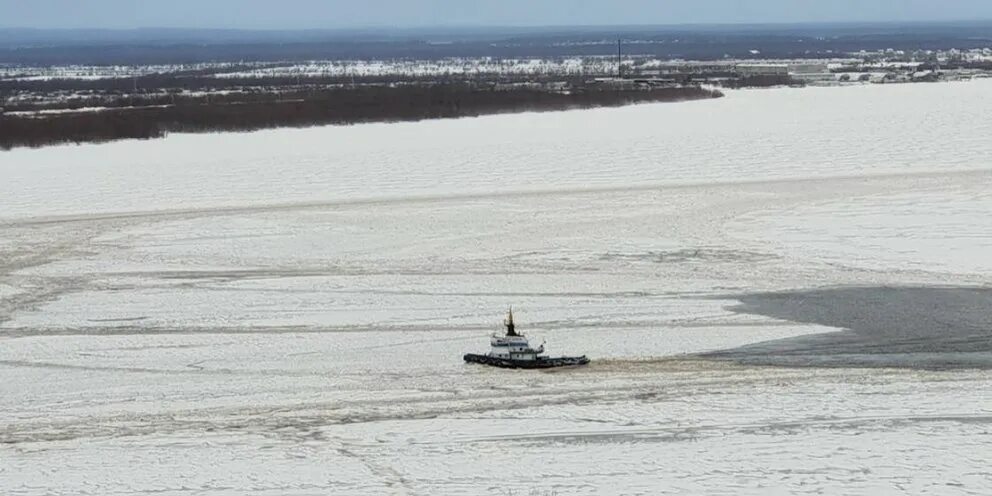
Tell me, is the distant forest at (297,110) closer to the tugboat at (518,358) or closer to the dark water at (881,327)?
the dark water at (881,327)

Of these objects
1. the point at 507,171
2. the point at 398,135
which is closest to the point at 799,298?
the point at 507,171

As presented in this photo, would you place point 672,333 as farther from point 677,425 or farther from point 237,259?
point 237,259

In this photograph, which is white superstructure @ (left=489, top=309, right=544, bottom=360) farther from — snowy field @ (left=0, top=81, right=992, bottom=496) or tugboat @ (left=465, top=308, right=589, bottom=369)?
snowy field @ (left=0, top=81, right=992, bottom=496)

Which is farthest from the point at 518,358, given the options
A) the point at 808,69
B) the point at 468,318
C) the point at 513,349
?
the point at 808,69

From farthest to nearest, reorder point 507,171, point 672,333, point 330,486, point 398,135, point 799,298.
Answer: point 398,135 → point 507,171 → point 799,298 → point 672,333 → point 330,486

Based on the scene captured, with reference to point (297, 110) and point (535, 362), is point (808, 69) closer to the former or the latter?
point (297, 110)

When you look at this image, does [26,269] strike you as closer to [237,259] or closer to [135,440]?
[237,259]

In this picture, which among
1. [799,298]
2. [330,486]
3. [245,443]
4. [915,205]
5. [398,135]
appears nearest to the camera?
[330,486]

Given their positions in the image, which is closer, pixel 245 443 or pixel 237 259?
pixel 245 443
